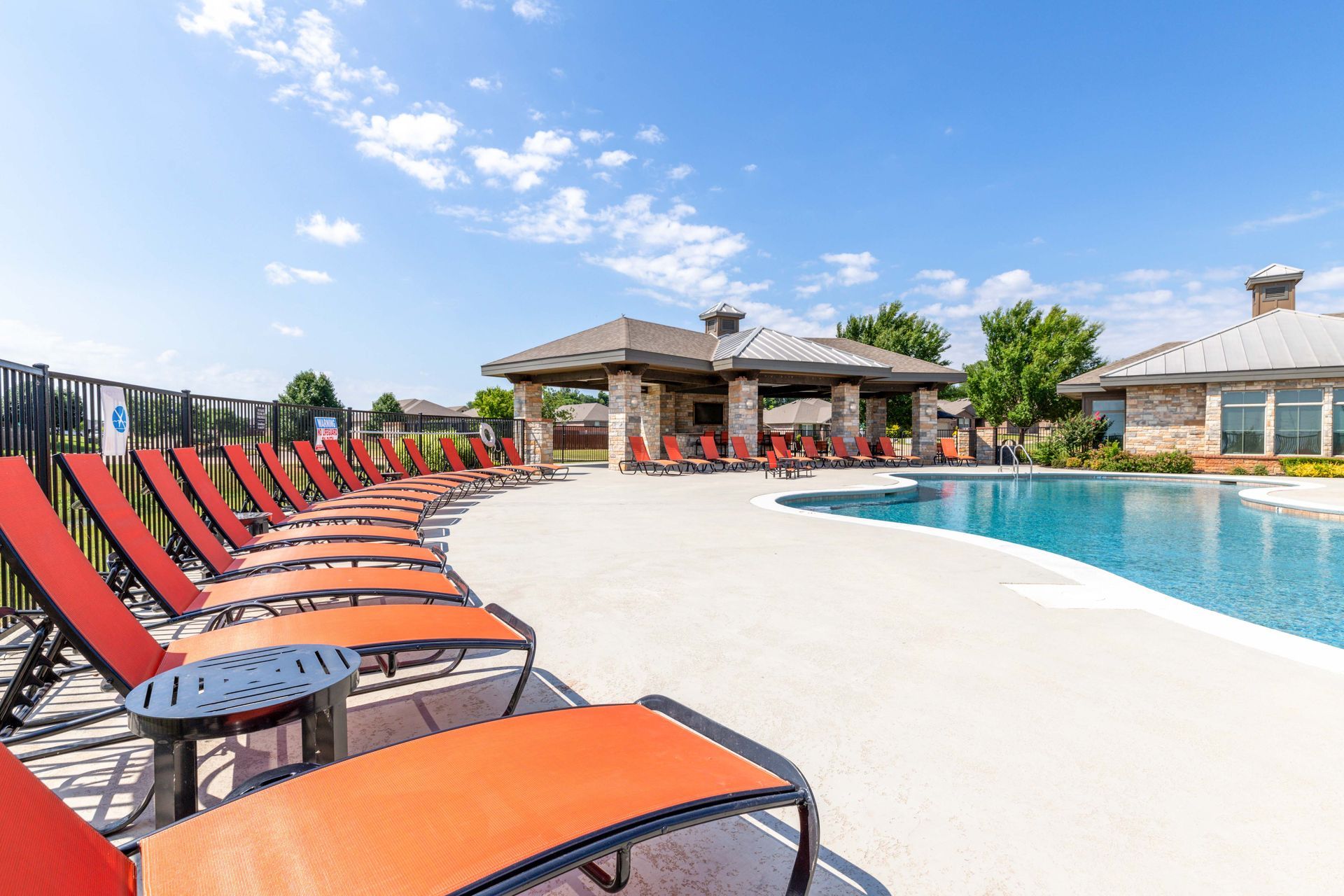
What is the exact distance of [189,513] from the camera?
390 centimetres

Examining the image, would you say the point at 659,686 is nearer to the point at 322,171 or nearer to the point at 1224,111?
the point at 322,171

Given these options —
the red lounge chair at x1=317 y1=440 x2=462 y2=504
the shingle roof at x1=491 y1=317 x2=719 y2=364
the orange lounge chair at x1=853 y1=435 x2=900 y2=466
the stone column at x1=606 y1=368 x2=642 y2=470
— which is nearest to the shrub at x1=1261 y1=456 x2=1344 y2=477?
the orange lounge chair at x1=853 y1=435 x2=900 y2=466

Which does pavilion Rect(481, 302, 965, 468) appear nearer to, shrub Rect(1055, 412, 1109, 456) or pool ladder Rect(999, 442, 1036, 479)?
pool ladder Rect(999, 442, 1036, 479)

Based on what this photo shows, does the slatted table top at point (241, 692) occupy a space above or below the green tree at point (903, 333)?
below

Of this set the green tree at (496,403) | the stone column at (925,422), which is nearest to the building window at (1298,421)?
the stone column at (925,422)

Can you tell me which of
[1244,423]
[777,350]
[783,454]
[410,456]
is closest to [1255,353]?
[1244,423]

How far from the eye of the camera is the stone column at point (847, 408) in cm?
2119

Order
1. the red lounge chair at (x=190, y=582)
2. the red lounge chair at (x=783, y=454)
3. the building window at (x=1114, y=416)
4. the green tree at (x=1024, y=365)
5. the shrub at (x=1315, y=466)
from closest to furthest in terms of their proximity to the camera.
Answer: the red lounge chair at (x=190, y=582)
the shrub at (x=1315, y=466)
the red lounge chair at (x=783, y=454)
the building window at (x=1114, y=416)
the green tree at (x=1024, y=365)

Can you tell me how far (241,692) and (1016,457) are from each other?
21702mm

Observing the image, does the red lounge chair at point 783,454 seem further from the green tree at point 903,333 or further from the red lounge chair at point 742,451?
the green tree at point 903,333

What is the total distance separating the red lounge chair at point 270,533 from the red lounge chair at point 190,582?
486 millimetres

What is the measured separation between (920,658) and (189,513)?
4679 mm

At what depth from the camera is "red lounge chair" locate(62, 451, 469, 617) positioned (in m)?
2.82

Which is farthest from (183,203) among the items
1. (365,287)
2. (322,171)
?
(365,287)
